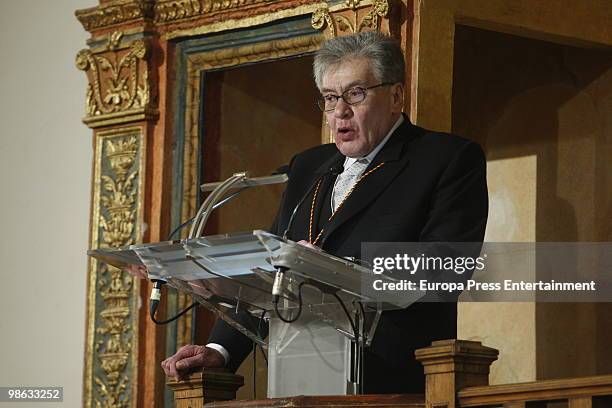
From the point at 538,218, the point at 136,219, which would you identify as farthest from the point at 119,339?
the point at 538,218

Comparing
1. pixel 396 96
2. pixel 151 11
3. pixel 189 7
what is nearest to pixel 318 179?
pixel 396 96

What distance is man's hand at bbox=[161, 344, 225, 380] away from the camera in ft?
10.8

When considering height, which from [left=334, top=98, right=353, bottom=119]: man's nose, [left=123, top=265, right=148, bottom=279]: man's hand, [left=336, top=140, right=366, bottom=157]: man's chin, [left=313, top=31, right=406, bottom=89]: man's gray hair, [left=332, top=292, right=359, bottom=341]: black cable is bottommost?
[left=332, top=292, right=359, bottom=341]: black cable

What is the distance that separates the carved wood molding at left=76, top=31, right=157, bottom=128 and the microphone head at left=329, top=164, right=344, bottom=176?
180 cm

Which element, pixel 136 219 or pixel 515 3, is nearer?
pixel 515 3

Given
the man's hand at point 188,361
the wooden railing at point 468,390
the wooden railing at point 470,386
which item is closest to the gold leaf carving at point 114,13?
the man's hand at point 188,361

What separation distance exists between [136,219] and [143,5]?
0.83 meters

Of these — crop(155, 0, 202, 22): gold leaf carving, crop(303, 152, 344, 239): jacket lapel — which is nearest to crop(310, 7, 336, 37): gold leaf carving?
crop(155, 0, 202, 22): gold leaf carving

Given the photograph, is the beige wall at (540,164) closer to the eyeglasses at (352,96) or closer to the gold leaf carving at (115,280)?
the gold leaf carving at (115,280)

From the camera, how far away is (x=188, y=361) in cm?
329

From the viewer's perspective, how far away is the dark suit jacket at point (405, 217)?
3064 mm

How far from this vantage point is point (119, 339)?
16.8ft

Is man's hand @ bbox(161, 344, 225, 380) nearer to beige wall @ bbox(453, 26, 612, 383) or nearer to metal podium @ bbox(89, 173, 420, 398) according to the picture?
metal podium @ bbox(89, 173, 420, 398)

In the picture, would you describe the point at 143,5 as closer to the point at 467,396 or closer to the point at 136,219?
the point at 136,219
